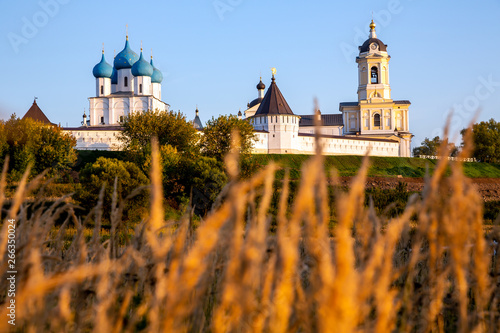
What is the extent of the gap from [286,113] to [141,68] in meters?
18.4

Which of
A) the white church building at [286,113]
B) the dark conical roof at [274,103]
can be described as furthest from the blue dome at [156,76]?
the dark conical roof at [274,103]

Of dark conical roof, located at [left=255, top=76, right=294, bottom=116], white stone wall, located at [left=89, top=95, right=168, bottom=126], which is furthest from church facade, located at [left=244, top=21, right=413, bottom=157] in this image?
white stone wall, located at [left=89, top=95, right=168, bottom=126]

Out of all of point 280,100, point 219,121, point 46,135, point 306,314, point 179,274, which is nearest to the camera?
point 179,274

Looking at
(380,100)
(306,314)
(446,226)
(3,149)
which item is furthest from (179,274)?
(380,100)

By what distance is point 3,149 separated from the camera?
34.4 m

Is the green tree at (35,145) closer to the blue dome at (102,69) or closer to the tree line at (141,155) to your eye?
the tree line at (141,155)

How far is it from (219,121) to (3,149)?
45.6 feet

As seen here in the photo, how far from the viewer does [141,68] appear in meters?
64.3

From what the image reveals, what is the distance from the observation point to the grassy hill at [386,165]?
48.3 m

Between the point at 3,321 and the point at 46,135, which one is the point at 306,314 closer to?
the point at 3,321

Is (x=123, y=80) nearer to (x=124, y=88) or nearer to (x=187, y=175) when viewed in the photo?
(x=124, y=88)

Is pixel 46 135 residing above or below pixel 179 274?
above

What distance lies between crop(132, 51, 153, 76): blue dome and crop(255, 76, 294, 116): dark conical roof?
14.9 meters

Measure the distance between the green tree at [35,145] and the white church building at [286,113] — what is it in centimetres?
1177
